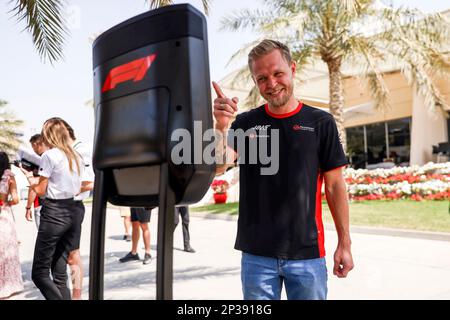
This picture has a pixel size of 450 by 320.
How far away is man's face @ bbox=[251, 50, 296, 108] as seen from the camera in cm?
189

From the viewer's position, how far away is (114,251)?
7.25 meters

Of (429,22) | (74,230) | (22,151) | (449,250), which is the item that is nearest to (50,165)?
(74,230)

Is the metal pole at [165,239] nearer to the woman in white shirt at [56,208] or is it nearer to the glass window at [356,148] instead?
the woman in white shirt at [56,208]

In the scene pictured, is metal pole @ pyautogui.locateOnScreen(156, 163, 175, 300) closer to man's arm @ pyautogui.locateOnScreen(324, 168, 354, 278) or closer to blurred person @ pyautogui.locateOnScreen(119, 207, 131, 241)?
man's arm @ pyautogui.locateOnScreen(324, 168, 354, 278)

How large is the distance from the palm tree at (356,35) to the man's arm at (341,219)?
33.8ft

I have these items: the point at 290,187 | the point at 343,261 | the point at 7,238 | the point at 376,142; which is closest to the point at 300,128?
the point at 290,187

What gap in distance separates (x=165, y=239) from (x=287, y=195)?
80cm

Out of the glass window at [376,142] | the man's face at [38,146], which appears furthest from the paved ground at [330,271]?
the glass window at [376,142]

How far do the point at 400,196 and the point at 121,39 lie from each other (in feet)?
39.6

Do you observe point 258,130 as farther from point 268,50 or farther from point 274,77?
point 268,50

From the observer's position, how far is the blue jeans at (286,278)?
1875 millimetres

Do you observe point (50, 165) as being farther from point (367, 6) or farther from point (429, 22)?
point (429, 22)

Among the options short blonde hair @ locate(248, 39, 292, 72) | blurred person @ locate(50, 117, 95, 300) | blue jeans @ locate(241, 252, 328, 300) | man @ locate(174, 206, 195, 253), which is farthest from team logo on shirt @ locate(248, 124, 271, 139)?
man @ locate(174, 206, 195, 253)

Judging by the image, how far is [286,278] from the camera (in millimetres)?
1910
